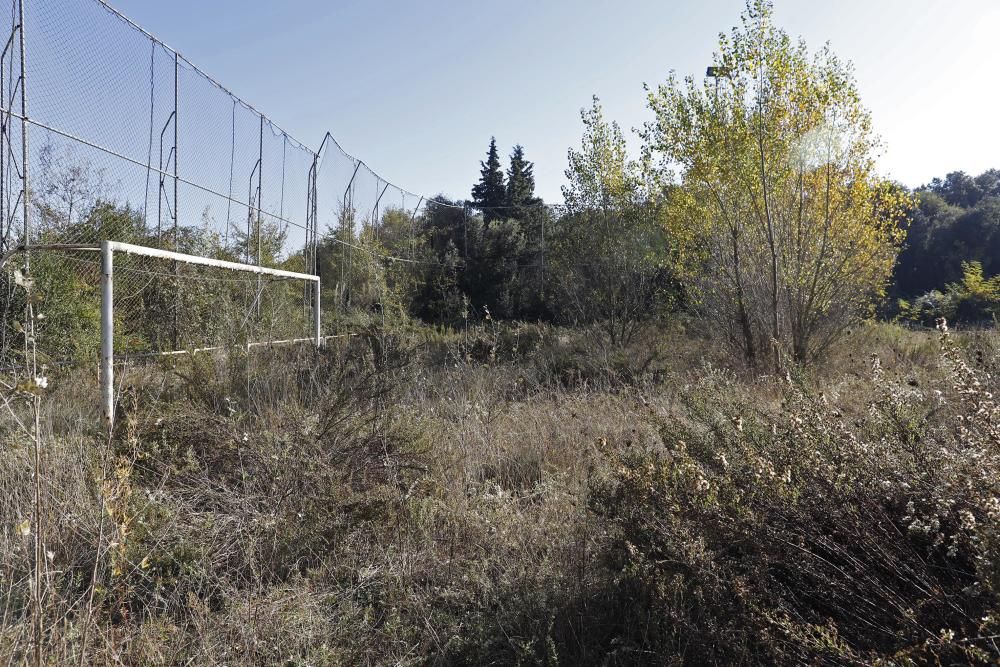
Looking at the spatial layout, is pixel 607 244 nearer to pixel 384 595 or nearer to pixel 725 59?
pixel 725 59

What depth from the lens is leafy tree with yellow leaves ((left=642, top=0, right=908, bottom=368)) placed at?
24.7 ft

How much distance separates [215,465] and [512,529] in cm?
173

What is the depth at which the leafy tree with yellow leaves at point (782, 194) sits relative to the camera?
752cm

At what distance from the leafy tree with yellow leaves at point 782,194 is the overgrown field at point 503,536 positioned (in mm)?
4017

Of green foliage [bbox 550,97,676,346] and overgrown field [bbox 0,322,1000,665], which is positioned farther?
green foliage [bbox 550,97,676,346]

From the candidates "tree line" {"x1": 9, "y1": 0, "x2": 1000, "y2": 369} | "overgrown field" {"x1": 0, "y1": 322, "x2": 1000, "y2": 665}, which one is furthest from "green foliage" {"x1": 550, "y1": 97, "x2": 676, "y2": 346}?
"overgrown field" {"x1": 0, "y1": 322, "x2": 1000, "y2": 665}

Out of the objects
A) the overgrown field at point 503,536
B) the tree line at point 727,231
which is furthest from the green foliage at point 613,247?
the overgrown field at point 503,536

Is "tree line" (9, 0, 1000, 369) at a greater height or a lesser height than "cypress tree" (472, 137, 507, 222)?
lesser

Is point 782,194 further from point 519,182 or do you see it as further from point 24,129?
point 519,182

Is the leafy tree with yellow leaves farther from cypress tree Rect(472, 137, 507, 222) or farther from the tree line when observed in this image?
cypress tree Rect(472, 137, 507, 222)

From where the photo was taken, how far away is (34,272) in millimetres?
5328

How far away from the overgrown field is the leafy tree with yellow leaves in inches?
158

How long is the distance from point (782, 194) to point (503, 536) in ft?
22.3

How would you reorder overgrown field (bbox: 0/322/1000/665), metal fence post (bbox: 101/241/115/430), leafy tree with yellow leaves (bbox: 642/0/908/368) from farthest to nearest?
leafy tree with yellow leaves (bbox: 642/0/908/368) < metal fence post (bbox: 101/241/115/430) < overgrown field (bbox: 0/322/1000/665)
